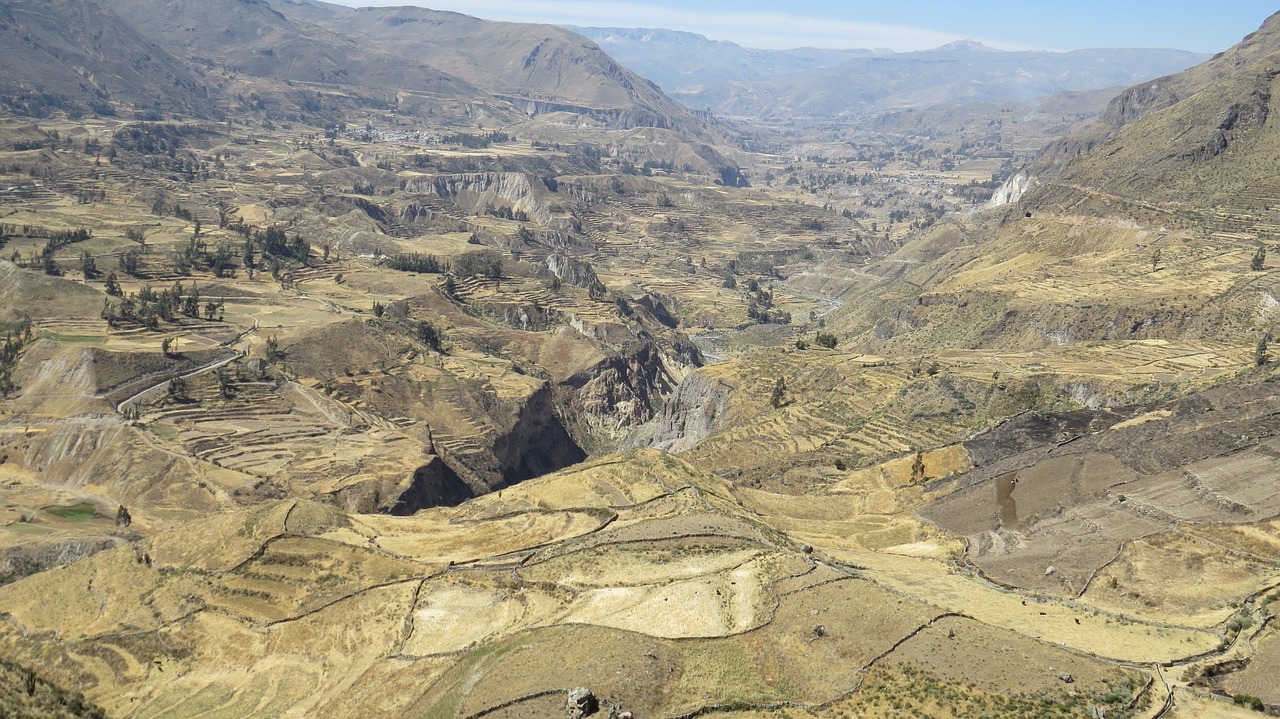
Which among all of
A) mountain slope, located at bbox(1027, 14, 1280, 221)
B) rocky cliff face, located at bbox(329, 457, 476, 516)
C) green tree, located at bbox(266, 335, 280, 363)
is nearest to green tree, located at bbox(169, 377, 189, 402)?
green tree, located at bbox(266, 335, 280, 363)

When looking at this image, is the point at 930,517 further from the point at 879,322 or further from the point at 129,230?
the point at 129,230

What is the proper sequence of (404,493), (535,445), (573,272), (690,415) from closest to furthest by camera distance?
(404,493) < (690,415) < (535,445) < (573,272)

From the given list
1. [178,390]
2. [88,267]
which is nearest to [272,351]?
[178,390]

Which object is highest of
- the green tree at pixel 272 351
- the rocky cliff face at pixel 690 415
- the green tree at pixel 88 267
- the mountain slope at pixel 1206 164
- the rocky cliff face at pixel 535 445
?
the mountain slope at pixel 1206 164

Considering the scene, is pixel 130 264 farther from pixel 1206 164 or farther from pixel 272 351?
pixel 1206 164

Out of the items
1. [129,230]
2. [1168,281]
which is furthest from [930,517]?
[129,230]

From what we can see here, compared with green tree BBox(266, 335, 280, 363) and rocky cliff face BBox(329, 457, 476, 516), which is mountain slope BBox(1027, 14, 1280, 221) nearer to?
rocky cliff face BBox(329, 457, 476, 516)

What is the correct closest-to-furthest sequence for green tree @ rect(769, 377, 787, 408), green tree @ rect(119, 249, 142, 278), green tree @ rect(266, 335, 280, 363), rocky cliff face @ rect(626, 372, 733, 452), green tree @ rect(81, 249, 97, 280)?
green tree @ rect(769, 377, 787, 408)
rocky cliff face @ rect(626, 372, 733, 452)
green tree @ rect(266, 335, 280, 363)
green tree @ rect(81, 249, 97, 280)
green tree @ rect(119, 249, 142, 278)

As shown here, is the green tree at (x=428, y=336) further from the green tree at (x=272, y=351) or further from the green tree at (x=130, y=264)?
the green tree at (x=130, y=264)

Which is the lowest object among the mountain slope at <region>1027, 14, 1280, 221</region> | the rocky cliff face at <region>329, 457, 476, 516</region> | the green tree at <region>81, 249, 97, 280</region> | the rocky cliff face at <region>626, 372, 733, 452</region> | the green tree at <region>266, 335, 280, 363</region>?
the rocky cliff face at <region>329, 457, 476, 516</region>

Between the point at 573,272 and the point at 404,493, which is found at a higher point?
the point at 573,272

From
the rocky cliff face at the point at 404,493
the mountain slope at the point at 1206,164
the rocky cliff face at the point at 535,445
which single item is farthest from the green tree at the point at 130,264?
the mountain slope at the point at 1206,164
